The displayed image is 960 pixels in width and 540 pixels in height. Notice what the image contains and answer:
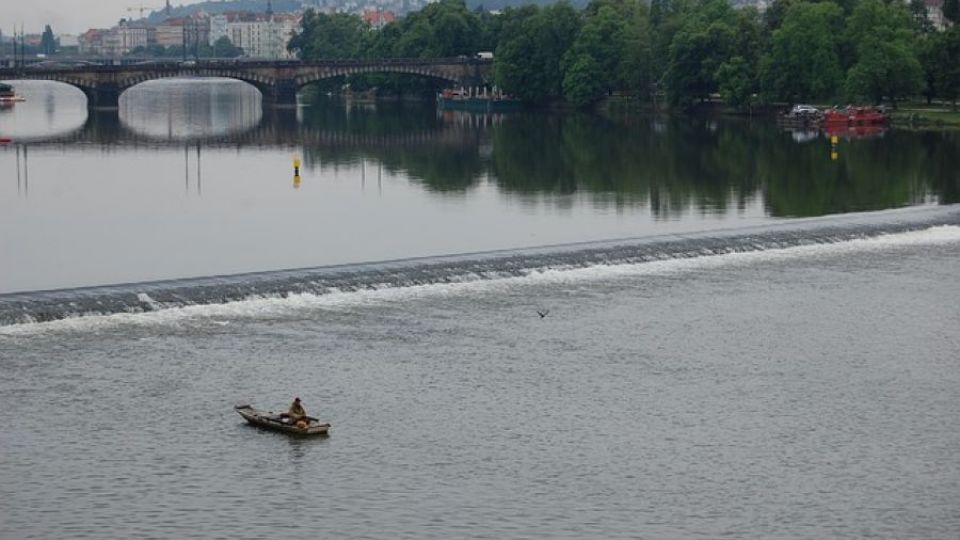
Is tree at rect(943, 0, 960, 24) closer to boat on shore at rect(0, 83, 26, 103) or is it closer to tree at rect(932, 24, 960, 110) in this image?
tree at rect(932, 24, 960, 110)

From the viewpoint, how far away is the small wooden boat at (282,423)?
24289 mm

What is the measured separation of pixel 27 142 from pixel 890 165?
38094 millimetres

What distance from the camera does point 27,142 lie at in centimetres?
7462

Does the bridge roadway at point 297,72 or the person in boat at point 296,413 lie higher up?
the bridge roadway at point 297,72

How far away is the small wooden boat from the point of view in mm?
24289

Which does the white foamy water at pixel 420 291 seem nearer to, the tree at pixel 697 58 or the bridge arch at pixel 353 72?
the tree at pixel 697 58

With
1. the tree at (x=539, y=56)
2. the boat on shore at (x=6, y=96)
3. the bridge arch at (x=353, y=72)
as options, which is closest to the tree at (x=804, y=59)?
the tree at (x=539, y=56)

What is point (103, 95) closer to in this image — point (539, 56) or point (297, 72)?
point (297, 72)

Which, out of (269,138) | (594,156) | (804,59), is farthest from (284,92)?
(594,156)

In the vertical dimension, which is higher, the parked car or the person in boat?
the parked car

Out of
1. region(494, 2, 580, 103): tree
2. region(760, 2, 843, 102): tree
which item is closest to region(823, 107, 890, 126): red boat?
region(760, 2, 843, 102): tree

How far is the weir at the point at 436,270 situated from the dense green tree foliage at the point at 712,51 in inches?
1630

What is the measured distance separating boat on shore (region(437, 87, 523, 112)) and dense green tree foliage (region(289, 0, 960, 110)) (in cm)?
120

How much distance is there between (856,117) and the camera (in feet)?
270
